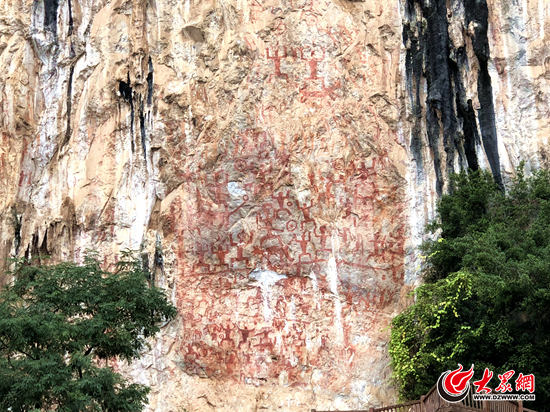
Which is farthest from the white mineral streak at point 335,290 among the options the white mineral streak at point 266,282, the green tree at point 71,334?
the green tree at point 71,334

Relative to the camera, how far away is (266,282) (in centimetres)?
1462

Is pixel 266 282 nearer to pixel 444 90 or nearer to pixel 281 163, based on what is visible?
pixel 281 163

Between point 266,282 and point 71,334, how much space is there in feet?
14.6

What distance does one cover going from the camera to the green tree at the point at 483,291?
1225cm

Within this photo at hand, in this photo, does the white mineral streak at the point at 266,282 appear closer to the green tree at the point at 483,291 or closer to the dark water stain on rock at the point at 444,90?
the green tree at the point at 483,291

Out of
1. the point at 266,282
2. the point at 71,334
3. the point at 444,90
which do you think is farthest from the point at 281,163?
the point at 71,334

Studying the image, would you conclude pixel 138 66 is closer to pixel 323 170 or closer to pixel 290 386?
pixel 323 170

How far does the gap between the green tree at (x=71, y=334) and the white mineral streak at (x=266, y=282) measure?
246cm

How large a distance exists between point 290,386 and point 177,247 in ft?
9.93

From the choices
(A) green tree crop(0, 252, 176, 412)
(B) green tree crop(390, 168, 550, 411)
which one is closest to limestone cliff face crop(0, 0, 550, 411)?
(B) green tree crop(390, 168, 550, 411)

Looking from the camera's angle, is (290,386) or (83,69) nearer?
(290,386)

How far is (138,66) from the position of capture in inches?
634

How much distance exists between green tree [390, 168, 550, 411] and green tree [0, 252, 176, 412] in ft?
13.3

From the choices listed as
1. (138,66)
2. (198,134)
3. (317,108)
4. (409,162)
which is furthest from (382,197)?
(138,66)
